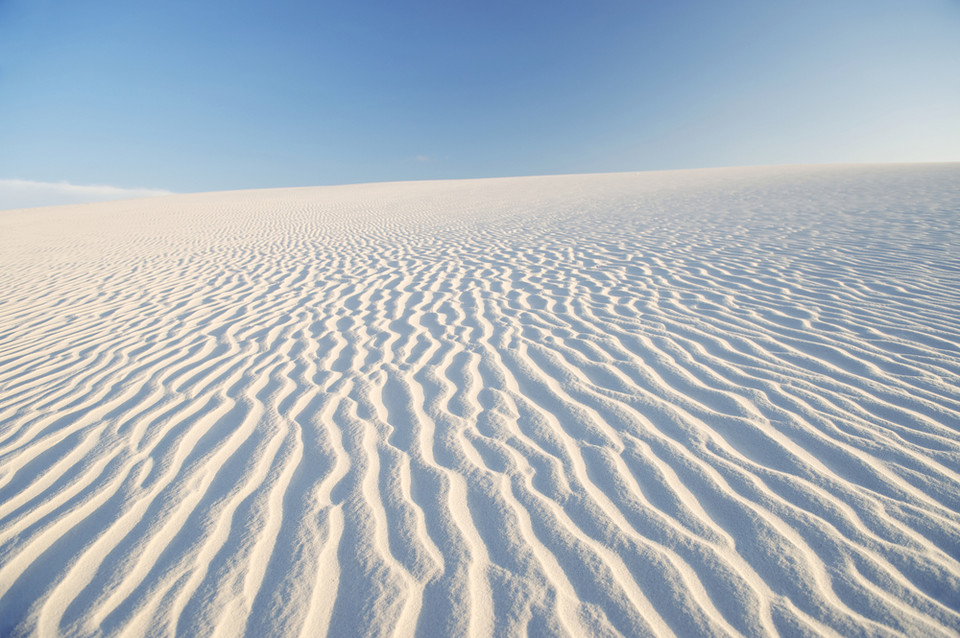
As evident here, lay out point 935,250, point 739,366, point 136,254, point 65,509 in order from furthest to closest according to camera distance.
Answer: point 136,254 < point 935,250 < point 739,366 < point 65,509

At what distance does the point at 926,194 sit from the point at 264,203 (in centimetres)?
2635

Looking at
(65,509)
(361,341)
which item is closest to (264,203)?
(361,341)

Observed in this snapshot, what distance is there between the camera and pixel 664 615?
5.52 feet

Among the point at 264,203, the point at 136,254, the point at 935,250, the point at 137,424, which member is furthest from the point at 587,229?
the point at 264,203

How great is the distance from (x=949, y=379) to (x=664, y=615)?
2951mm

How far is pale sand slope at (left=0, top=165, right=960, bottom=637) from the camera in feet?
5.75

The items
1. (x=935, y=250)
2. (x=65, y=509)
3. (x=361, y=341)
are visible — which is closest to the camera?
(x=65, y=509)

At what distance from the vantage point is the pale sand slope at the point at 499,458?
5.75ft

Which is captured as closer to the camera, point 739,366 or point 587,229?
point 739,366

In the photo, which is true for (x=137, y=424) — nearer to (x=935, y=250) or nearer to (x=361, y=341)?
(x=361, y=341)

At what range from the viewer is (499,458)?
256 centimetres

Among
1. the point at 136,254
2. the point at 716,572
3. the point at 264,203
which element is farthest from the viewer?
the point at 264,203

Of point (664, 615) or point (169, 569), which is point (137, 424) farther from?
point (664, 615)

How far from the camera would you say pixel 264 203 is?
24406 millimetres
